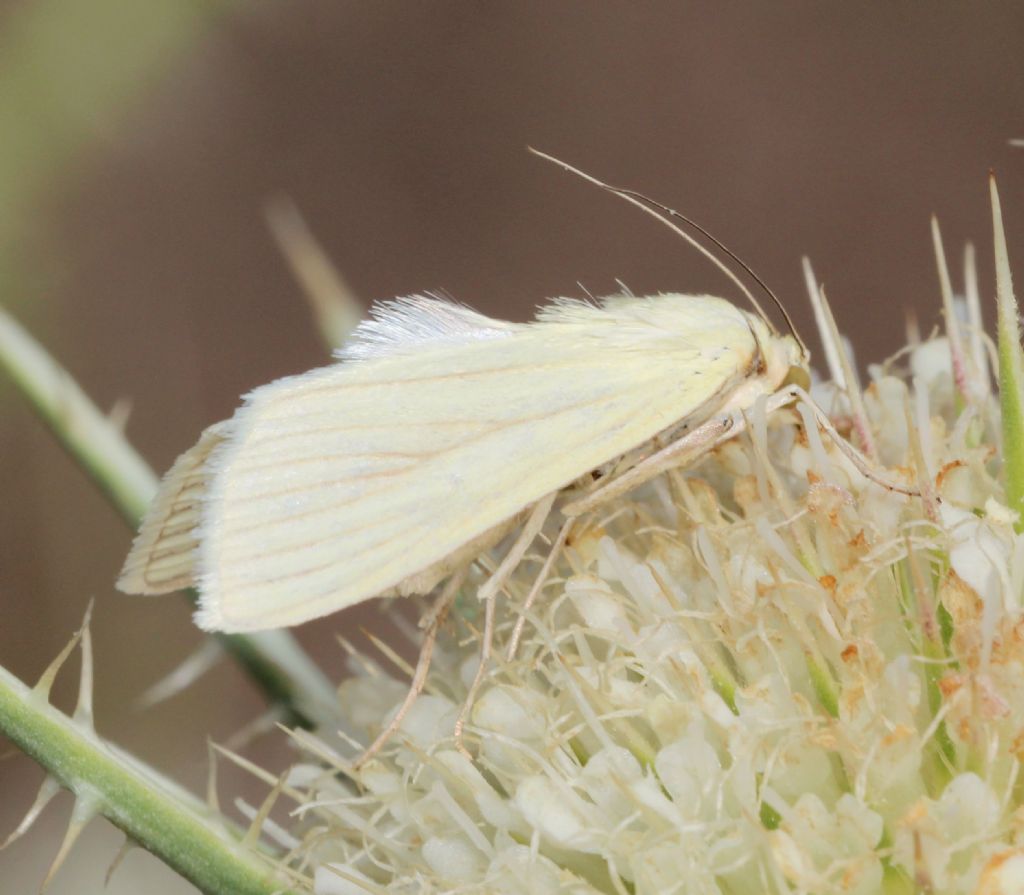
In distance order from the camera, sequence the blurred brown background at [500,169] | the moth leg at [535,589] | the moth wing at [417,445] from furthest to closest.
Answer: the blurred brown background at [500,169] < the moth leg at [535,589] < the moth wing at [417,445]

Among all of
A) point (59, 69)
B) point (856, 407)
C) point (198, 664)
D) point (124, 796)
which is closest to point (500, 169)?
point (59, 69)

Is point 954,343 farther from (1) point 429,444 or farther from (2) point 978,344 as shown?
(1) point 429,444

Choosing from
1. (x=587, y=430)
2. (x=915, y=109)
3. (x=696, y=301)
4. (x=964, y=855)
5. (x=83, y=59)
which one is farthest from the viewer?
(x=915, y=109)

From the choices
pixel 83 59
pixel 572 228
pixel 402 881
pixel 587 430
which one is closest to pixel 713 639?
pixel 587 430

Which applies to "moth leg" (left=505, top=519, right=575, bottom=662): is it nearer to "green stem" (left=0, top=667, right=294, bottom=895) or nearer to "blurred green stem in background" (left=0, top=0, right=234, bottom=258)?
"green stem" (left=0, top=667, right=294, bottom=895)

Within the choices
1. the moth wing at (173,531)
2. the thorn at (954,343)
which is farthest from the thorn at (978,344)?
the moth wing at (173,531)

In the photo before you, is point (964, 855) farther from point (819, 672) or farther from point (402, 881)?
point (402, 881)

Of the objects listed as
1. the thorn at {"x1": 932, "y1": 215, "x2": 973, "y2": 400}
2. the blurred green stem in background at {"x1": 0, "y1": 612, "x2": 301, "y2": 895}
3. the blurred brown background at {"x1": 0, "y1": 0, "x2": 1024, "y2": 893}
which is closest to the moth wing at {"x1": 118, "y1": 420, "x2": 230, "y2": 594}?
the blurred green stem in background at {"x1": 0, "y1": 612, "x2": 301, "y2": 895}

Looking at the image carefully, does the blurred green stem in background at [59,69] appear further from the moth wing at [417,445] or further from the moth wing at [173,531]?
the moth wing at [417,445]
